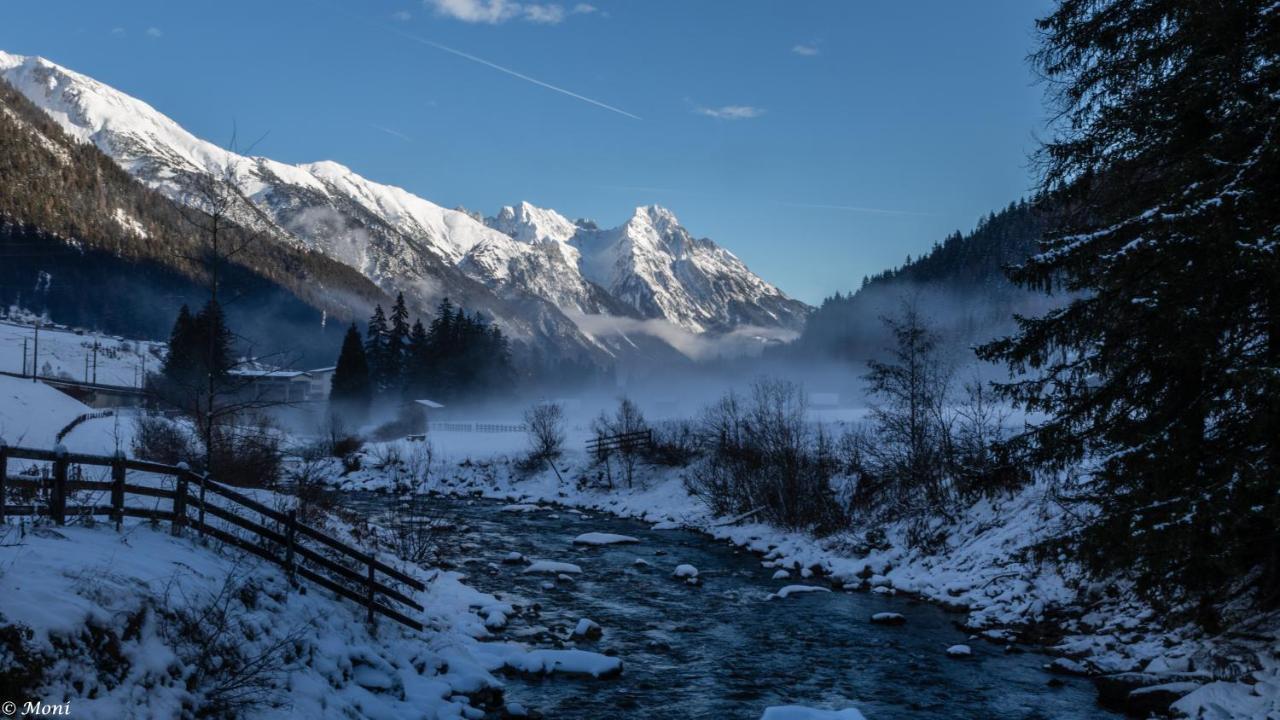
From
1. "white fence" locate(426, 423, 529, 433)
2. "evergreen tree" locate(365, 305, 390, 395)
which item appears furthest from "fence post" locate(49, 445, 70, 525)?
"evergreen tree" locate(365, 305, 390, 395)

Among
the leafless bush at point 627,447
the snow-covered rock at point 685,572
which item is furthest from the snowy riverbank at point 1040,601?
the leafless bush at point 627,447

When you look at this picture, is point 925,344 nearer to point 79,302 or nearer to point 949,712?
point 949,712

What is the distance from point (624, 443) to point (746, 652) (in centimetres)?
3565

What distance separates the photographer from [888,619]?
787 inches

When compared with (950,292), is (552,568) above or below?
below

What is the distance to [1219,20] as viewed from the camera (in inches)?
422

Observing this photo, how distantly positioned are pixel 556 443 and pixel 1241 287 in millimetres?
48986

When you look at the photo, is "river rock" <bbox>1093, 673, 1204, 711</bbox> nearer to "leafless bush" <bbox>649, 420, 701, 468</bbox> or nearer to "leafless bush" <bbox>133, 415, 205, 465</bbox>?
"leafless bush" <bbox>133, 415, 205, 465</bbox>

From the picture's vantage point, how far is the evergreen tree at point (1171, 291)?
10.2 meters

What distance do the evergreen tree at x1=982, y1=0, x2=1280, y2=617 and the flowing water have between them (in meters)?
3.89

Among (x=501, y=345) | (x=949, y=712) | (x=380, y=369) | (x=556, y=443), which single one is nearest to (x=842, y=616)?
(x=949, y=712)

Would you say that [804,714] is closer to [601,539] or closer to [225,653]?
[225,653]

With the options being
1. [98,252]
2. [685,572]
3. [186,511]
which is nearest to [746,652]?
[685,572]

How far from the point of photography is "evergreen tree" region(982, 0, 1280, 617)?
10250 mm
